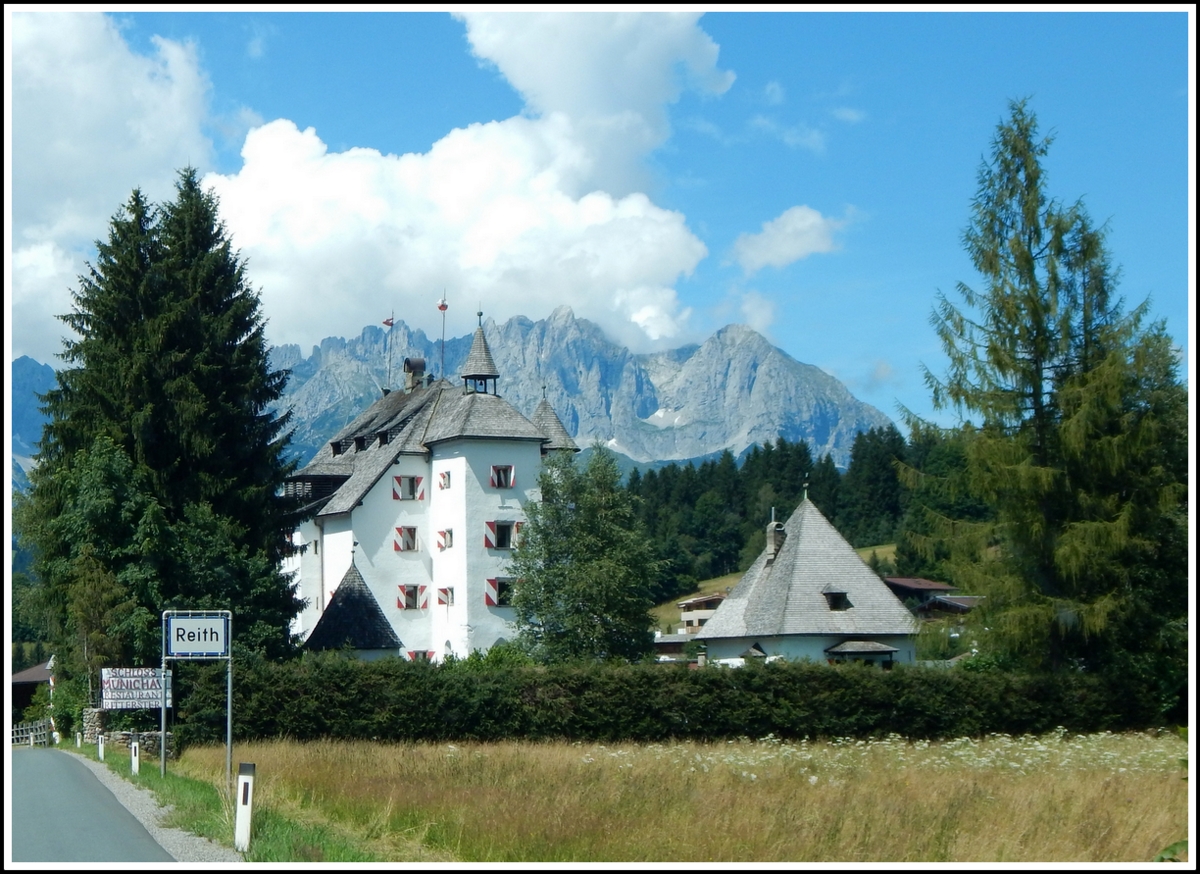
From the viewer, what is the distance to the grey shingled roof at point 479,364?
6038 centimetres

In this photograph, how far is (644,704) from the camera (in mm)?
32031

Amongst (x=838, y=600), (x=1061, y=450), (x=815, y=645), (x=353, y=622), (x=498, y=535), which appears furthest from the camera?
(x=498, y=535)

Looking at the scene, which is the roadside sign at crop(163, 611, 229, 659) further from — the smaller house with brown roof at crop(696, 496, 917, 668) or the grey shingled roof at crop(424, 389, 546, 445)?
the grey shingled roof at crop(424, 389, 546, 445)

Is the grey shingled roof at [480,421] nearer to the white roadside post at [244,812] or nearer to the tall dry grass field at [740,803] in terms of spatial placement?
the tall dry grass field at [740,803]

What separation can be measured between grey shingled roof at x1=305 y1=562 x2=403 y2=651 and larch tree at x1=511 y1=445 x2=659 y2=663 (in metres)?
6.53

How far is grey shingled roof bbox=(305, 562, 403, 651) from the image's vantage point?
53.6 meters

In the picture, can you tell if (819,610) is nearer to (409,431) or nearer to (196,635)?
(409,431)

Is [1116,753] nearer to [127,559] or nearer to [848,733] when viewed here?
[848,733]

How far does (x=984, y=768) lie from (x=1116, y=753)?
373 centimetres

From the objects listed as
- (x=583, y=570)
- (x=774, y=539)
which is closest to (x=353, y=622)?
(x=583, y=570)

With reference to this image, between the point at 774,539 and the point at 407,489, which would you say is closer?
the point at 774,539

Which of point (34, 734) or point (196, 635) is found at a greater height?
point (196, 635)

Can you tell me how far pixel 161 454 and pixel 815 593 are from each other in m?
24.7

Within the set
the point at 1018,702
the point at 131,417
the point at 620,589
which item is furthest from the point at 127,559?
the point at 1018,702
